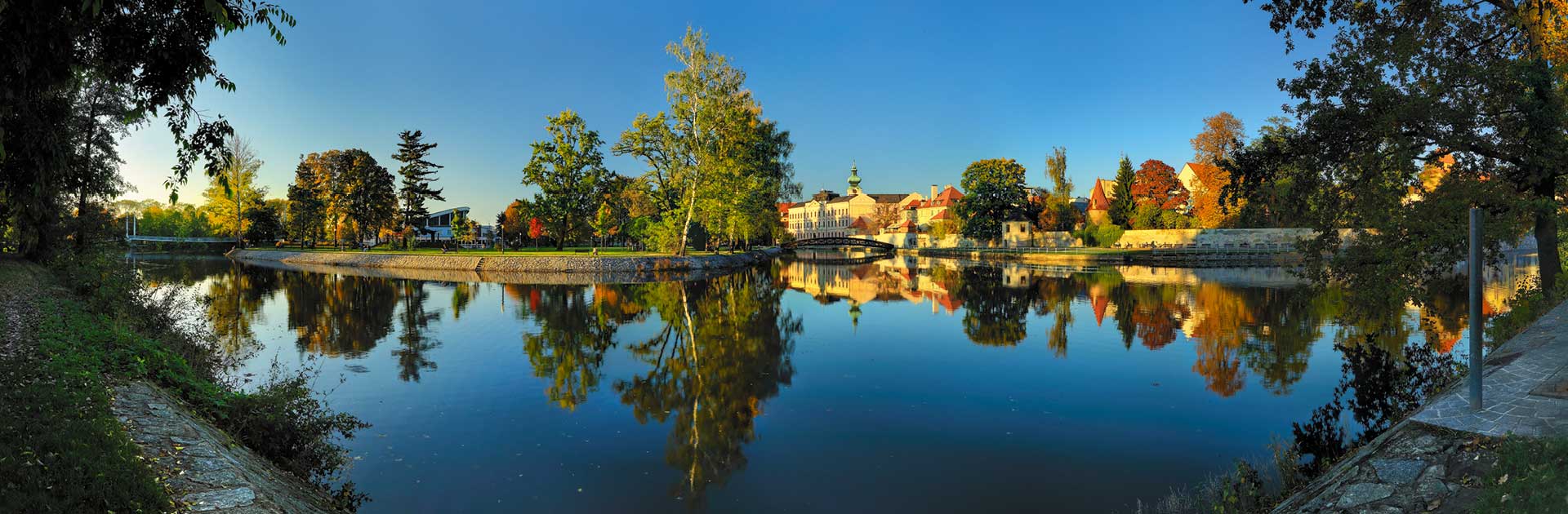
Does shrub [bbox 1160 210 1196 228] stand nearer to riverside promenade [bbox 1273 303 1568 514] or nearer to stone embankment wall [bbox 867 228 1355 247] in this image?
stone embankment wall [bbox 867 228 1355 247]

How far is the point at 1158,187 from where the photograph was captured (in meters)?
62.6

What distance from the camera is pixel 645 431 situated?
8.76m

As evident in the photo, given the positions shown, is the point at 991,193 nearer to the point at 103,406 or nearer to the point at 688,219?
the point at 688,219

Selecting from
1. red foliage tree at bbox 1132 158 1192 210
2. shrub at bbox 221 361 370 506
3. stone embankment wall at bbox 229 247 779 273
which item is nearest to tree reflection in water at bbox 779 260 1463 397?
stone embankment wall at bbox 229 247 779 273

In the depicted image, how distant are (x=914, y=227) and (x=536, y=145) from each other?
2506 inches

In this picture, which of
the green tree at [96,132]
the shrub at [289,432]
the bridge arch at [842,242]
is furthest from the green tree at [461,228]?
the shrub at [289,432]

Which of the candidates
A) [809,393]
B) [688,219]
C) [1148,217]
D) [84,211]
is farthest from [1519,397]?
[1148,217]

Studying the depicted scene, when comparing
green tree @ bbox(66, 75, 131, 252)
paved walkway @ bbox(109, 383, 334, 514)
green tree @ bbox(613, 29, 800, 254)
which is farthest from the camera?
green tree @ bbox(613, 29, 800, 254)

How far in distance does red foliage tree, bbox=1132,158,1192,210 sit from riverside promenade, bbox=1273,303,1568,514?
62.2 meters

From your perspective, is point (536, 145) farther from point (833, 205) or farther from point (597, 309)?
point (833, 205)

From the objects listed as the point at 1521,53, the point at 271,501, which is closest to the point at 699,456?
the point at 271,501

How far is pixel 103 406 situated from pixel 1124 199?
224 feet

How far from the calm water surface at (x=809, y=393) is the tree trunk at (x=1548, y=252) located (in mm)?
2119

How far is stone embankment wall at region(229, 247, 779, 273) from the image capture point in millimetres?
40469
